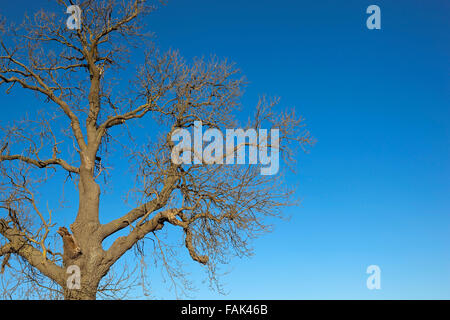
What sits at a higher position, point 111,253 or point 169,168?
point 169,168

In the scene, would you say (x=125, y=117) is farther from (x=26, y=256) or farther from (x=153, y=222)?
(x=26, y=256)

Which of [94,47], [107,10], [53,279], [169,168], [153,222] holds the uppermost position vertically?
[107,10]

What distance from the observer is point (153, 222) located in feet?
32.6

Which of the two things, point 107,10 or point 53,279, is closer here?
point 53,279

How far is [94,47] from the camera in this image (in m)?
11.5

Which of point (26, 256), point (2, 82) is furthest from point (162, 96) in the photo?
point (26, 256)

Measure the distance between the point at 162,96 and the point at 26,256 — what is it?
15.0 feet

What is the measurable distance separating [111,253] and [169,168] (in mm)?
2126

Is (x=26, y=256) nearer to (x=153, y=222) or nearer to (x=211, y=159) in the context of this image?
(x=153, y=222)

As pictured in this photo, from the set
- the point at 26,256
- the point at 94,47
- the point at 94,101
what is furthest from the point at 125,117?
the point at 26,256
